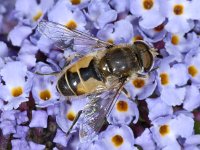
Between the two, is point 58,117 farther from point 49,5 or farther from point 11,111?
point 49,5

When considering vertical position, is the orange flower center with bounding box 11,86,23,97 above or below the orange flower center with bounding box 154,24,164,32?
below

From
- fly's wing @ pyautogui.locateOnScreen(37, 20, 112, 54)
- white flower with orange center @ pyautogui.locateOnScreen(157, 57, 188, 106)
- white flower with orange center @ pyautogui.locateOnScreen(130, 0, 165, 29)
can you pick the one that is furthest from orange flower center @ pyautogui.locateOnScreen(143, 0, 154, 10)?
fly's wing @ pyautogui.locateOnScreen(37, 20, 112, 54)

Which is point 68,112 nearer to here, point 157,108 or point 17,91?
point 17,91

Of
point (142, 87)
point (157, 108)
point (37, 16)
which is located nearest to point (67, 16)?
point (37, 16)

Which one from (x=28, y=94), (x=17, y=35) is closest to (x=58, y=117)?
(x=28, y=94)

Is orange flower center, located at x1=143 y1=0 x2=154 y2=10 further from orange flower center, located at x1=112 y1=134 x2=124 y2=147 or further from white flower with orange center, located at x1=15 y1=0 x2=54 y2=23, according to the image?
orange flower center, located at x1=112 y1=134 x2=124 y2=147
